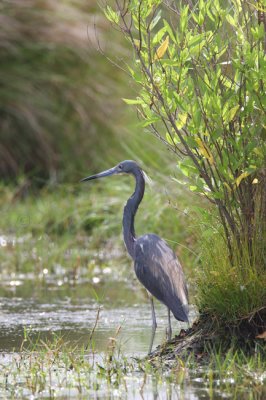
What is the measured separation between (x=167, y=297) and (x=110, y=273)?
3.19 metres

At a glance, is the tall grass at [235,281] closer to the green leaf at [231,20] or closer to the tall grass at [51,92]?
the green leaf at [231,20]

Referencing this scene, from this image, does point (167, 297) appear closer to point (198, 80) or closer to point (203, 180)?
point (203, 180)

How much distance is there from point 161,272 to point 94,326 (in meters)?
0.69

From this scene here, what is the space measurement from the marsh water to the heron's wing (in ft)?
1.02

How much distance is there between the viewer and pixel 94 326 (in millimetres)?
5902

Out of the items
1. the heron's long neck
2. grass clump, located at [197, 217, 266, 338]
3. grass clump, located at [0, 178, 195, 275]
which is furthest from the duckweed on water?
grass clump, located at [0, 178, 195, 275]

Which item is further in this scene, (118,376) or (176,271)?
(176,271)

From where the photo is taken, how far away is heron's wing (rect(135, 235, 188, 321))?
249 inches

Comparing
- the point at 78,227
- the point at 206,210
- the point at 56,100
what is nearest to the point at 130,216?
the point at 206,210

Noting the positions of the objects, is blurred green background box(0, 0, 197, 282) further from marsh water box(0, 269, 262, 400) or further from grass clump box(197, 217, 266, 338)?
grass clump box(197, 217, 266, 338)

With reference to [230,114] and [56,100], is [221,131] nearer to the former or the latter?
[230,114]

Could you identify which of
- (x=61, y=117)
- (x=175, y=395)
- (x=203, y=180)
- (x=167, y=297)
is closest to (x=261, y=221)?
(x=203, y=180)

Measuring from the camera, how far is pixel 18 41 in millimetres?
13289

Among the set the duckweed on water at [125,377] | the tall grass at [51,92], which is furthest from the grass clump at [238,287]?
the tall grass at [51,92]
